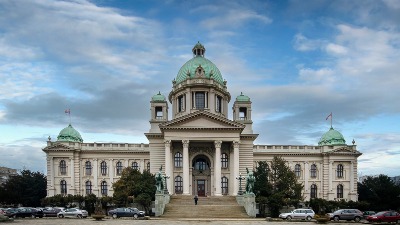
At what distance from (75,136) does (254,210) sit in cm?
→ 4644

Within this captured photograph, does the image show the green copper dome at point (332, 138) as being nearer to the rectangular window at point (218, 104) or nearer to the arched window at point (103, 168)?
the rectangular window at point (218, 104)

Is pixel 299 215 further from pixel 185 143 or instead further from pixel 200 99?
pixel 200 99

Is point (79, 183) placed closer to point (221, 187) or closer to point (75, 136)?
point (75, 136)

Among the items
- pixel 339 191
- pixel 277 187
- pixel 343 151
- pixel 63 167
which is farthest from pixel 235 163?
pixel 63 167

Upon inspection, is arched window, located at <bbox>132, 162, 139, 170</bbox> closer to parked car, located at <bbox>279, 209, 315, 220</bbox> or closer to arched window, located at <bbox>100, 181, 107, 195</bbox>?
arched window, located at <bbox>100, 181, 107, 195</bbox>

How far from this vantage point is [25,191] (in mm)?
100125

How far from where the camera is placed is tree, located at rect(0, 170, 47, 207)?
323 feet

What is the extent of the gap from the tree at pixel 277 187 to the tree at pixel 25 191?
53374 mm

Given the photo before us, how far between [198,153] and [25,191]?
45.2 m

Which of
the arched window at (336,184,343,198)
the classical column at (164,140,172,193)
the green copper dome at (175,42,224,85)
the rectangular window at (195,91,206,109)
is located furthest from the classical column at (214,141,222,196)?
the arched window at (336,184,343,198)

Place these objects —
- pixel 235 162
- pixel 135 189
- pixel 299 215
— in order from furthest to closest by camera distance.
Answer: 1. pixel 235 162
2. pixel 135 189
3. pixel 299 215

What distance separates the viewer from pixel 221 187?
78.4 meters

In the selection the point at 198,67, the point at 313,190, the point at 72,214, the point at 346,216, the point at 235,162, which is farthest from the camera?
the point at 313,190

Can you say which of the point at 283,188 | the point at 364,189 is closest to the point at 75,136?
the point at 283,188
